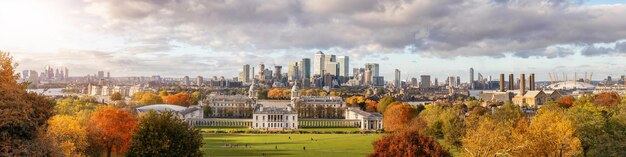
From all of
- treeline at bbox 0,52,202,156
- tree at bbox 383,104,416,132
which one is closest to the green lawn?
treeline at bbox 0,52,202,156

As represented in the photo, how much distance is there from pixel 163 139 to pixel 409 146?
43.1ft

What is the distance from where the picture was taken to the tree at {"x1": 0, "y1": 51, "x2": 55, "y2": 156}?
61.2ft

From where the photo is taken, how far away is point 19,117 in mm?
19047

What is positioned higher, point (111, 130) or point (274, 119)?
point (111, 130)

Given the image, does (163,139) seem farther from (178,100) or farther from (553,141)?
(178,100)

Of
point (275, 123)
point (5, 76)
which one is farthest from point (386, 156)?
point (275, 123)

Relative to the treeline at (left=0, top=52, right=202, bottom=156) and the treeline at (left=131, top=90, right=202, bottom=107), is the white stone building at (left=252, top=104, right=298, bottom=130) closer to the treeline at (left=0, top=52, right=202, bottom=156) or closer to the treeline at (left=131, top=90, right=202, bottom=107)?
the treeline at (left=131, top=90, right=202, bottom=107)

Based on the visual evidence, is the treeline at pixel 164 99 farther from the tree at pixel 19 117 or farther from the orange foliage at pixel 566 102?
the tree at pixel 19 117

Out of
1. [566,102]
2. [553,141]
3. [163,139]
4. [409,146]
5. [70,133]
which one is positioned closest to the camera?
[409,146]

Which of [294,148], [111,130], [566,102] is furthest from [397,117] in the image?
[111,130]

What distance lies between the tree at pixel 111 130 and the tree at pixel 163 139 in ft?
20.7

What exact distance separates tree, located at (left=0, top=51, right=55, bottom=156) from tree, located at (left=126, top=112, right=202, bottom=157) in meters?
9.13

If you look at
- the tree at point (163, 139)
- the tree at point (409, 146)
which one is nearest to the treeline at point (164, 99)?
the tree at point (163, 139)

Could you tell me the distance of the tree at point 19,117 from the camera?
61.2 ft
